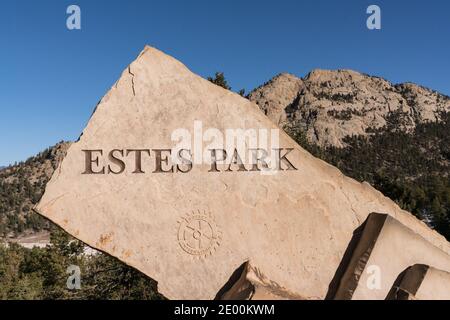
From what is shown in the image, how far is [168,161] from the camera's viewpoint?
20.9 ft

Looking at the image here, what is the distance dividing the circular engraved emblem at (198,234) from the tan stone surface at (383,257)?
2181 mm

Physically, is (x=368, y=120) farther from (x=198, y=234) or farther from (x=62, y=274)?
(x=198, y=234)

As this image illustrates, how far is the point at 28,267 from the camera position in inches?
1346

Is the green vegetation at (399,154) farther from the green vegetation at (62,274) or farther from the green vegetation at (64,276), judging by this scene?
the green vegetation at (64,276)

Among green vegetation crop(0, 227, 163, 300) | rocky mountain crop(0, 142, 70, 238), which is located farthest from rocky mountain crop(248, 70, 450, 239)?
rocky mountain crop(0, 142, 70, 238)

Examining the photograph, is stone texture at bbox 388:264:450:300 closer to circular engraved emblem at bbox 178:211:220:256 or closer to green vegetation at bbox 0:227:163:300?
circular engraved emblem at bbox 178:211:220:256

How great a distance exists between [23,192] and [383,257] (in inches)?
4171

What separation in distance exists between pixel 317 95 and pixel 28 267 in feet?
506

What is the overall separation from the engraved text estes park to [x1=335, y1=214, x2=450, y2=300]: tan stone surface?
1.67 metres

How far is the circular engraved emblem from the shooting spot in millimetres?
6258

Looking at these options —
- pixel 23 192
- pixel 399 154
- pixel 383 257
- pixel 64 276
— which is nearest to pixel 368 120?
pixel 399 154

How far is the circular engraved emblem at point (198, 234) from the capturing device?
20.5 ft

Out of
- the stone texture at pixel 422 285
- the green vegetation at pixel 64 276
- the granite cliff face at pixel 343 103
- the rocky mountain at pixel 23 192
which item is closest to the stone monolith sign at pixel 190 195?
the stone texture at pixel 422 285
